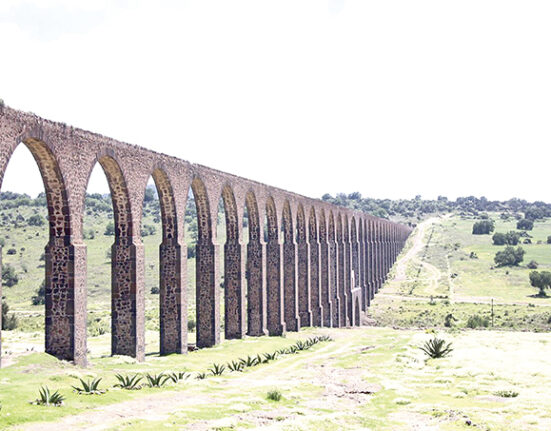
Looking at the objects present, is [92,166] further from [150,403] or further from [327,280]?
[327,280]

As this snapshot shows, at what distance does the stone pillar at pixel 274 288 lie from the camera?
3559 centimetres

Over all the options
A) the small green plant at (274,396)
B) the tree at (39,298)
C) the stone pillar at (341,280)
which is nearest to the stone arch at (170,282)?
the small green plant at (274,396)

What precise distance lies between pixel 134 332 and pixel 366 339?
17.3 metres

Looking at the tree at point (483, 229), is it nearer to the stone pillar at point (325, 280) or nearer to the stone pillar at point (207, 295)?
the stone pillar at point (325, 280)

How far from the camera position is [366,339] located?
35000 millimetres

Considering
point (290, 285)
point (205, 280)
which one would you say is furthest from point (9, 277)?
point (205, 280)

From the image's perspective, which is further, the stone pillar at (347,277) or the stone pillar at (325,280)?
the stone pillar at (347,277)

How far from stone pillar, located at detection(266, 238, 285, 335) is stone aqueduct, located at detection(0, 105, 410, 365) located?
6 centimetres

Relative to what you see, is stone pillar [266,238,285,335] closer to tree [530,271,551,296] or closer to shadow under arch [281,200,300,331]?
shadow under arch [281,200,300,331]

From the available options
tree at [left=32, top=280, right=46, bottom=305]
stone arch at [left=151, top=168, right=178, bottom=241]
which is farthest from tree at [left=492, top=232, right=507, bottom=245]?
stone arch at [left=151, top=168, right=178, bottom=241]

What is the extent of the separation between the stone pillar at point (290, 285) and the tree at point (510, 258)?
58617mm

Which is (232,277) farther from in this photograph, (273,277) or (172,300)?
(172,300)

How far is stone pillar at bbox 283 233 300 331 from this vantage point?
38.6 m

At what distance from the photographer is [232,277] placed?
101ft
